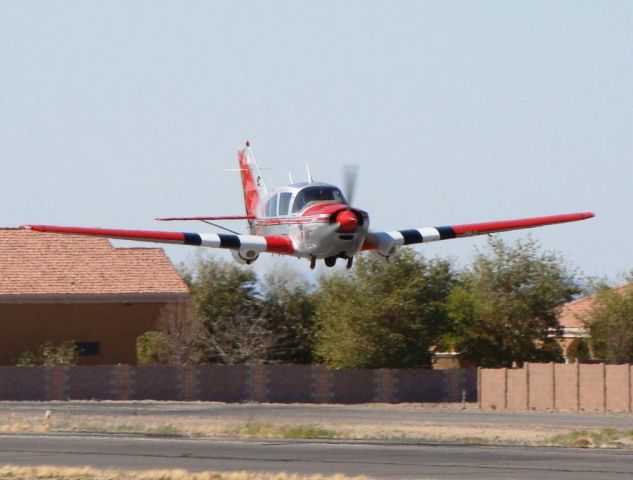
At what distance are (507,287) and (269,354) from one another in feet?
42.0

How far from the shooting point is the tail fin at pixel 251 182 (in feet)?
140

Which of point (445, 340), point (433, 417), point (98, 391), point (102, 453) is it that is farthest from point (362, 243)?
point (445, 340)

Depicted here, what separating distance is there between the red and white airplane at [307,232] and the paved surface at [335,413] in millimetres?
8584

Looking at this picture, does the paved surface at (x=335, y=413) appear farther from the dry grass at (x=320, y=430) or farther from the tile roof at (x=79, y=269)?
the tile roof at (x=79, y=269)

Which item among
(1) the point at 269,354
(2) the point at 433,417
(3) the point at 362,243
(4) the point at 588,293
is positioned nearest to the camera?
(3) the point at 362,243

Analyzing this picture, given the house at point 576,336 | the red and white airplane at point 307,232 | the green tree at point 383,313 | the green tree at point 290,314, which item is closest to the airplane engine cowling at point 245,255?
the red and white airplane at point 307,232

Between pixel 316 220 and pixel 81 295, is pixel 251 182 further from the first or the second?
pixel 81 295

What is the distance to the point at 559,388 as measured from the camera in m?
54.5

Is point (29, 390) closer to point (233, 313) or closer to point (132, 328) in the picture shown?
point (132, 328)

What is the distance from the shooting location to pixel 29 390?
53781mm

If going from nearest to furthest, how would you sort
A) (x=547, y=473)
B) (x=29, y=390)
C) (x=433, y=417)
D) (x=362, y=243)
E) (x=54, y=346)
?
(x=547, y=473) → (x=362, y=243) → (x=433, y=417) → (x=29, y=390) → (x=54, y=346)

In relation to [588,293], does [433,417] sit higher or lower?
lower

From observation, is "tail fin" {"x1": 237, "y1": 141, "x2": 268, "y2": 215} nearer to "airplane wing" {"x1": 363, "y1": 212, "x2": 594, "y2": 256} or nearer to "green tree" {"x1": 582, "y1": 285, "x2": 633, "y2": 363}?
"airplane wing" {"x1": 363, "y1": 212, "x2": 594, "y2": 256}

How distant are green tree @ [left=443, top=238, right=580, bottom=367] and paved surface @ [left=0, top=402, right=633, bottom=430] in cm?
1163
